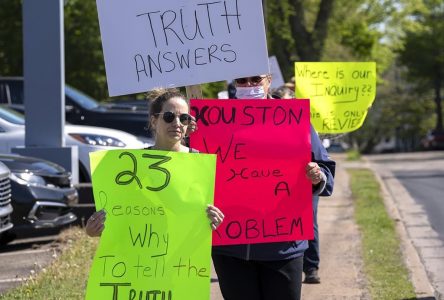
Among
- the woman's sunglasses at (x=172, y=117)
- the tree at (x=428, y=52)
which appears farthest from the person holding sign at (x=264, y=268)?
the tree at (x=428, y=52)

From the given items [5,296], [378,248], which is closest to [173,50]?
[5,296]

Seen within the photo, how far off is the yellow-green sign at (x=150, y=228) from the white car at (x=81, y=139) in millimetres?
7422

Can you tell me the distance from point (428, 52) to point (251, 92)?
202ft

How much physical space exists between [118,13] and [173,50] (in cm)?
36

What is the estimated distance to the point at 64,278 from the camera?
7168mm

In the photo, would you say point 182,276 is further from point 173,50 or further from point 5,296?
point 5,296

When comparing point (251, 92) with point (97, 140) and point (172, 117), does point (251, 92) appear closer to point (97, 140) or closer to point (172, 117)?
point (172, 117)

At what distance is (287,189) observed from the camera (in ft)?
14.4

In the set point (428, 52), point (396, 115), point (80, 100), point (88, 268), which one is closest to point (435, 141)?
point (428, 52)

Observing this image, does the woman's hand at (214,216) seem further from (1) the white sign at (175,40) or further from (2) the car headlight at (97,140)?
(2) the car headlight at (97,140)

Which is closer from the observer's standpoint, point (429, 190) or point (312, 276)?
point (312, 276)

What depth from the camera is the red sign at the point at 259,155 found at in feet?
14.3

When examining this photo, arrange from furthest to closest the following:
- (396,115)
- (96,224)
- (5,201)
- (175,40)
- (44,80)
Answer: (396,115) → (44,80) → (5,201) → (175,40) → (96,224)

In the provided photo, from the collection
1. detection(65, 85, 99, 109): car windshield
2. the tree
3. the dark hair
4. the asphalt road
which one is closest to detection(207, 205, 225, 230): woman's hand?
the dark hair
